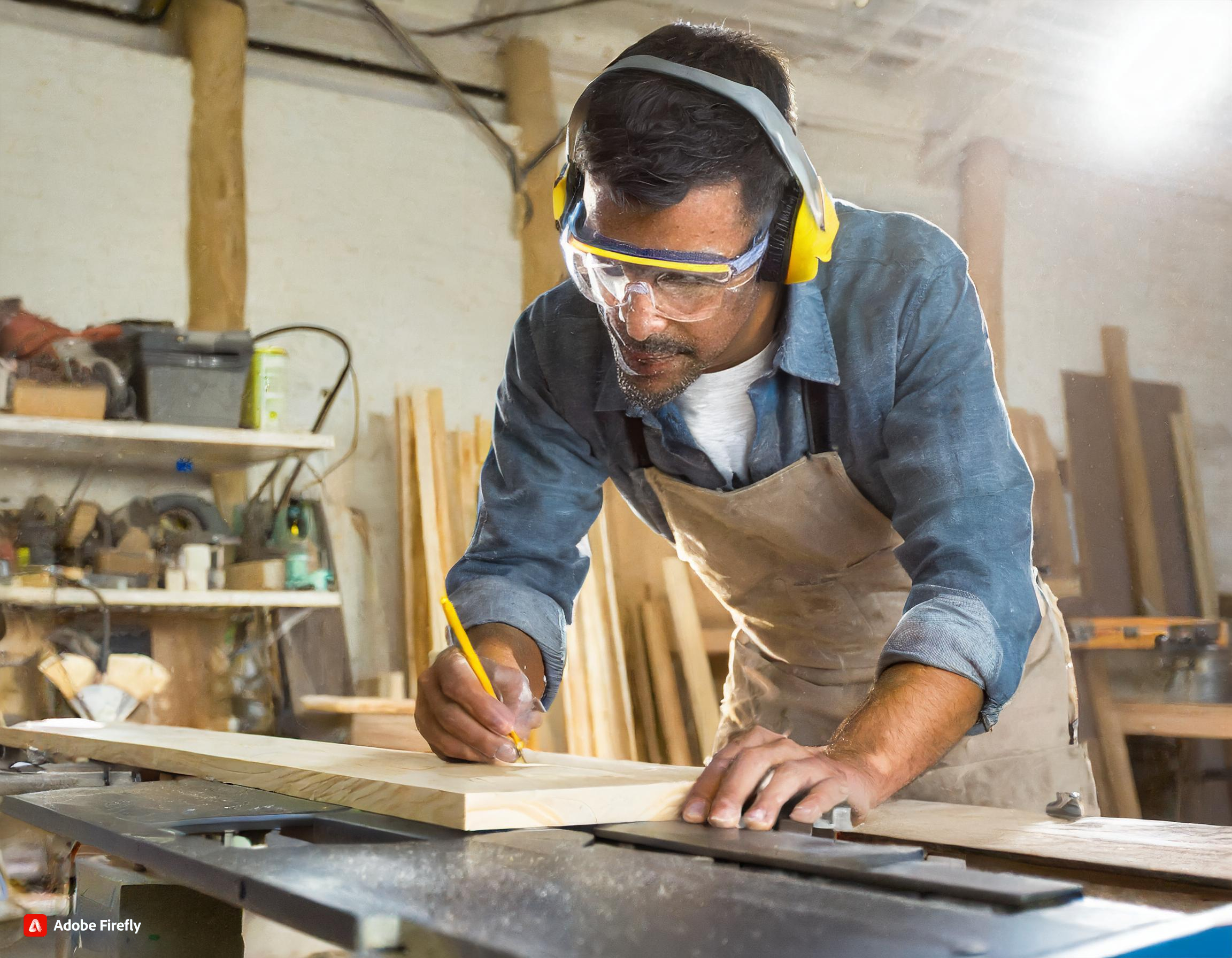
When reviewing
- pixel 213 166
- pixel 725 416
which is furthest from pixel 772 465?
pixel 213 166

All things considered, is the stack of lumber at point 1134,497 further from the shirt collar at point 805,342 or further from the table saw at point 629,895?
the table saw at point 629,895

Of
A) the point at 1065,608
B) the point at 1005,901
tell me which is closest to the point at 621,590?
the point at 1065,608

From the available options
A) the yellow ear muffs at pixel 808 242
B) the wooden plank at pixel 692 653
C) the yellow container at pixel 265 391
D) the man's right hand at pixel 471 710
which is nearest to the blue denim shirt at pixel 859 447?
the yellow ear muffs at pixel 808 242

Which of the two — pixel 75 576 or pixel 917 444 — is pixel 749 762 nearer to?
pixel 917 444

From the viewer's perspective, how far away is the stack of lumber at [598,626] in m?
4.01

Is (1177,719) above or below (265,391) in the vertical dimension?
below

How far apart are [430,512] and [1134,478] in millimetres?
2512

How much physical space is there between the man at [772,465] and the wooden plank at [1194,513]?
6.88 ft

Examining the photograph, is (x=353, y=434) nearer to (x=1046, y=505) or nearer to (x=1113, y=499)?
(x=1046, y=505)

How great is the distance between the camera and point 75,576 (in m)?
3.47

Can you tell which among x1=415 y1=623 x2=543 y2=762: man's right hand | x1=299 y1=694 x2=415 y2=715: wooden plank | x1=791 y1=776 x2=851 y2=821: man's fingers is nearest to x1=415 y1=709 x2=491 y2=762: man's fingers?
x1=415 y1=623 x2=543 y2=762: man's right hand

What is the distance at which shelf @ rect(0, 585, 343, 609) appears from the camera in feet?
11.2

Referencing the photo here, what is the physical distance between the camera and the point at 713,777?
3.70ft

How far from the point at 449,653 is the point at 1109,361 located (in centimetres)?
335
